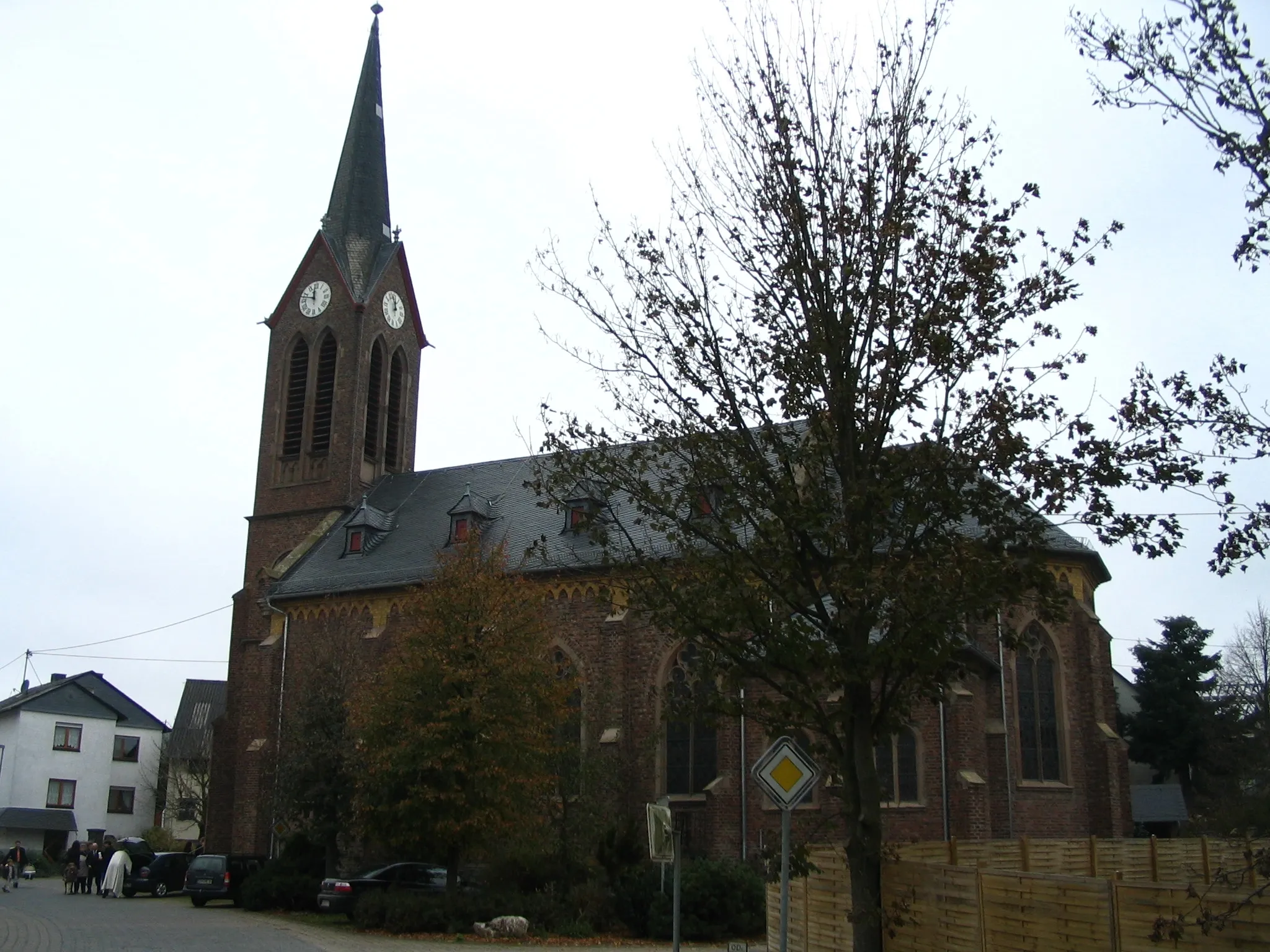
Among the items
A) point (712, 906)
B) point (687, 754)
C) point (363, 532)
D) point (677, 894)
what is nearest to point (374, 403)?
point (363, 532)

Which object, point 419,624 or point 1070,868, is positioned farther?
point 419,624

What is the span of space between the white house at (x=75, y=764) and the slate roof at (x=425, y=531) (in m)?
30.1

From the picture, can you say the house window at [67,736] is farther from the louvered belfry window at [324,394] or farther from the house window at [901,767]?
the house window at [901,767]

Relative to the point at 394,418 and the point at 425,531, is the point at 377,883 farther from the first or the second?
the point at 394,418

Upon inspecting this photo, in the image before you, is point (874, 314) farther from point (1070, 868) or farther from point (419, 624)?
point (419, 624)

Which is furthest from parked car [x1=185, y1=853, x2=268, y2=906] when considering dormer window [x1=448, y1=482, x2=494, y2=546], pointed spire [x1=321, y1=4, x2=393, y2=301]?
pointed spire [x1=321, y1=4, x2=393, y2=301]

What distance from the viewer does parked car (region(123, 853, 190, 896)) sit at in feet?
110

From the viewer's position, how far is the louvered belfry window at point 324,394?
4194cm

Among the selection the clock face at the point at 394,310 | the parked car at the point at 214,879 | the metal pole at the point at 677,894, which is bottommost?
the parked car at the point at 214,879

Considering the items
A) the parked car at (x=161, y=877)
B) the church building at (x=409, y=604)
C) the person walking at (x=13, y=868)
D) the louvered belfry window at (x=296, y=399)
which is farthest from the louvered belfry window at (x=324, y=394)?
the person walking at (x=13, y=868)

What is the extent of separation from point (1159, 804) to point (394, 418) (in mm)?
29798

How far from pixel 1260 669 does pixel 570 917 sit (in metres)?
43.0

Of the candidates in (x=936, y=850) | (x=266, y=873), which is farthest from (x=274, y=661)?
(x=936, y=850)

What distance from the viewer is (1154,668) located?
44844 millimetres
